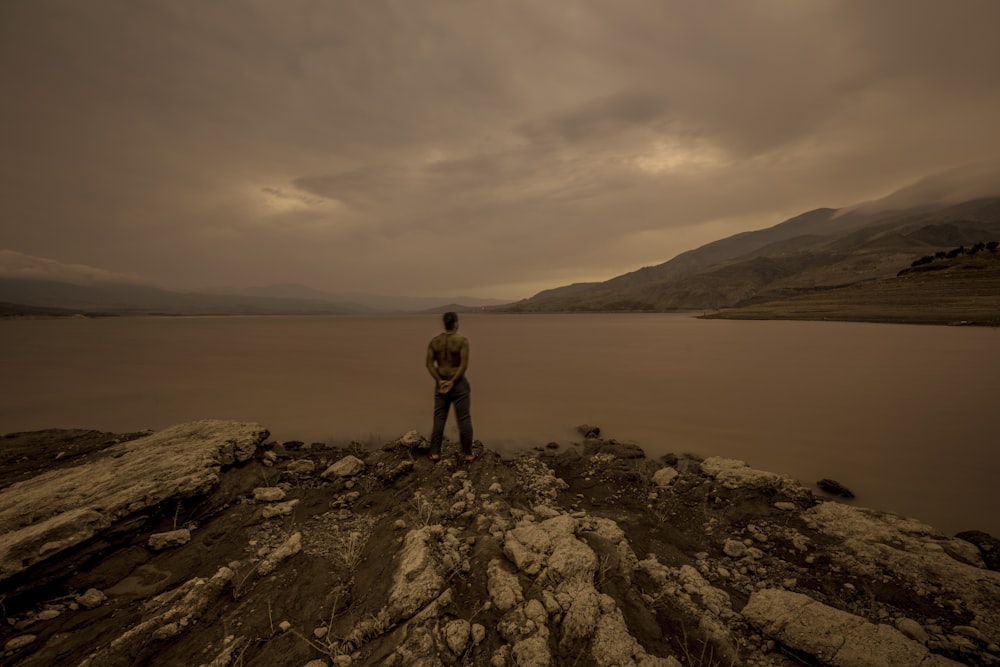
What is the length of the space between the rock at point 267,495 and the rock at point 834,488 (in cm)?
983

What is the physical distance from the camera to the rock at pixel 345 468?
6.63 metres

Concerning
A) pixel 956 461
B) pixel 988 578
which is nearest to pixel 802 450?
pixel 956 461

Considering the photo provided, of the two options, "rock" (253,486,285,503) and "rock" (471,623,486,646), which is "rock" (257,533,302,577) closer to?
"rock" (253,486,285,503)

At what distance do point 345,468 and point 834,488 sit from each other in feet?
30.1

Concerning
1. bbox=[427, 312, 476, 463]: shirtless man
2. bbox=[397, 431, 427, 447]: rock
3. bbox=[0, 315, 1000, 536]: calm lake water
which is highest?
bbox=[427, 312, 476, 463]: shirtless man

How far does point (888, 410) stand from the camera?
461 inches

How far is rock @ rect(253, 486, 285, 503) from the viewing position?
5867 millimetres

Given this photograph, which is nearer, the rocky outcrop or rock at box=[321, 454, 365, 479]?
the rocky outcrop

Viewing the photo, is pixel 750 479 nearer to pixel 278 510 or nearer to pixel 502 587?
pixel 502 587

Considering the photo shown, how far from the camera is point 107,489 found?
5160mm

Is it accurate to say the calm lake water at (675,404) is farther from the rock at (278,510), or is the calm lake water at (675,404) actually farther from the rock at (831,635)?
the rock at (278,510)

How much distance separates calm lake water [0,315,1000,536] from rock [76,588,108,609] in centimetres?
601

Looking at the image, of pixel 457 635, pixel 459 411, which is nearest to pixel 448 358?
pixel 459 411

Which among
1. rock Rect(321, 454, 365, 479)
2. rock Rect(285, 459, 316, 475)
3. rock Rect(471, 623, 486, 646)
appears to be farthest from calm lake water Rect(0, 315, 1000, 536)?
rock Rect(471, 623, 486, 646)
